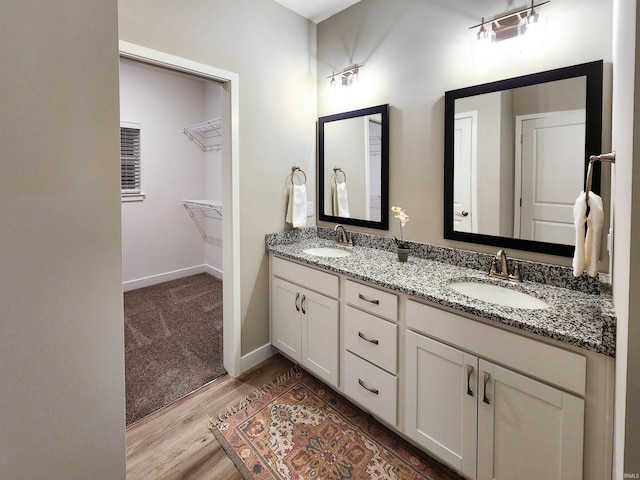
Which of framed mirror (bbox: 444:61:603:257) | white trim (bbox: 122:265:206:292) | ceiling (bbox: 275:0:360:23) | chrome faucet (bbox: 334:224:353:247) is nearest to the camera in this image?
framed mirror (bbox: 444:61:603:257)

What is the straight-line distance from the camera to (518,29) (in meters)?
1.63

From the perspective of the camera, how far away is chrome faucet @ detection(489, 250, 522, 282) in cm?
168

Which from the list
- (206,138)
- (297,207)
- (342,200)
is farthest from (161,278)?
(342,200)

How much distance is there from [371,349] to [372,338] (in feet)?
0.21

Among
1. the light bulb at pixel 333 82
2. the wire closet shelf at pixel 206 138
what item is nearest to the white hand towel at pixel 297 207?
the light bulb at pixel 333 82

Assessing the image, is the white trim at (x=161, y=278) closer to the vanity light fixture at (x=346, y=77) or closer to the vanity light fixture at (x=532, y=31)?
the vanity light fixture at (x=346, y=77)

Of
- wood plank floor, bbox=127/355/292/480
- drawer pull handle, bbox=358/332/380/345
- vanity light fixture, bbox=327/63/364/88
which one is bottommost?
wood plank floor, bbox=127/355/292/480

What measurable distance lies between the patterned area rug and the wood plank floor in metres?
0.07

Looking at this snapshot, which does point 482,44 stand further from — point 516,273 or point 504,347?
point 504,347

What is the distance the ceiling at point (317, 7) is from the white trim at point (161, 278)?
3.43m

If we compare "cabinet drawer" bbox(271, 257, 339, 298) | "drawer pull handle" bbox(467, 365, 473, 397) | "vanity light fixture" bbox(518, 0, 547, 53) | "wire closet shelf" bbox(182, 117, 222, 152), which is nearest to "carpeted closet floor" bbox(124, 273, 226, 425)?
"cabinet drawer" bbox(271, 257, 339, 298)

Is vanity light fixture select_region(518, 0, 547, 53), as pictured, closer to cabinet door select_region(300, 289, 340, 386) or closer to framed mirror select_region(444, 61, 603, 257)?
framed mirror select_region(444, 61, 603, 257)

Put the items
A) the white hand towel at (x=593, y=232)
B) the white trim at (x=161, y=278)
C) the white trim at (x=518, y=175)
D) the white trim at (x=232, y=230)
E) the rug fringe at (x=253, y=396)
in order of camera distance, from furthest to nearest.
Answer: the white trim at (x=161, y=278) → the white trim at (x=232, y=230) → the rug fringe at (x=253, y=396) → the white trim at (x=518, y=175) → the white hand towel at (x=593, y=232)

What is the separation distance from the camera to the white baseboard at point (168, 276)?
4.05 metres
